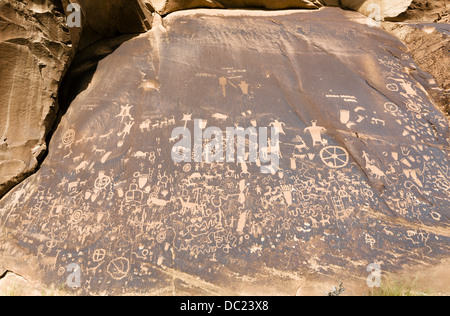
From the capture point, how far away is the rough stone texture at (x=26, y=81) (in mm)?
2785

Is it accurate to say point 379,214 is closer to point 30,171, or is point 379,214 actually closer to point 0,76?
A: point 30,171

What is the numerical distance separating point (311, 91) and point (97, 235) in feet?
8.15

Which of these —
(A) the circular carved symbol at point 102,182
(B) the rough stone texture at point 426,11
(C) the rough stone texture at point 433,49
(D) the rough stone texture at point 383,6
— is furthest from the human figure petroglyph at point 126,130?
(B) the rough stone texture at point 426,11

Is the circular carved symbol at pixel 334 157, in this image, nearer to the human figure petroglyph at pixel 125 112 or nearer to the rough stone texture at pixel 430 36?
the rough stone texture at pixel 430 36

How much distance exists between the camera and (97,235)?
93.3 inches

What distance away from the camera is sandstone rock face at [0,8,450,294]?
222 cm

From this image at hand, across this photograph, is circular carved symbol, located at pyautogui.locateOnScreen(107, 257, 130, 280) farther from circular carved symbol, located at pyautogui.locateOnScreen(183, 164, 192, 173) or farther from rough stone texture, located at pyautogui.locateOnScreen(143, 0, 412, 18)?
rough stone texture, located at pyautogui.locateOnScreen(143, 0, 412, 18)

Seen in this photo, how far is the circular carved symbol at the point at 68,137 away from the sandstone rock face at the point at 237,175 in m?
0.01

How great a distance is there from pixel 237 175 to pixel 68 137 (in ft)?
5.76

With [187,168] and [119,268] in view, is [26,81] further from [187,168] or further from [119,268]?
[119,268]

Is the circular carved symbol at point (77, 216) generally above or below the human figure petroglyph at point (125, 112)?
below

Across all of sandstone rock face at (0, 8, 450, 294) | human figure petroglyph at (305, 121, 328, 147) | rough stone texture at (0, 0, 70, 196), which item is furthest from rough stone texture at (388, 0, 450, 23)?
rough stone texture at (0, 0, 70, 196)
